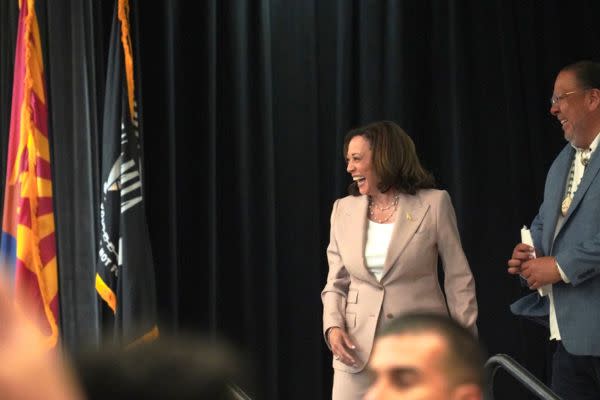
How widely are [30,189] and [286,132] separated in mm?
1643

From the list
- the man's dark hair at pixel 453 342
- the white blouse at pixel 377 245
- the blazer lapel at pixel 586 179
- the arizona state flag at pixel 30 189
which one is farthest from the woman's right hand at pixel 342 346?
the man's dark hair at pixel 453 342

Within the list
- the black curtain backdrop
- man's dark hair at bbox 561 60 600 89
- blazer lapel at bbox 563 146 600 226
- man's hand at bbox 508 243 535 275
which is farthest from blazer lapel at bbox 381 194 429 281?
the black curtain backdrop

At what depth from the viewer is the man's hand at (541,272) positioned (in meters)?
3.02

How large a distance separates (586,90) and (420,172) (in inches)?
27.8

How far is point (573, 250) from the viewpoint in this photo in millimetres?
2969

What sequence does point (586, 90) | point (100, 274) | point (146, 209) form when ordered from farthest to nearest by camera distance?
point (146, 209) → point (100, 274) → point (586, 90)

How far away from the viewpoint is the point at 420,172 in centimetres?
349

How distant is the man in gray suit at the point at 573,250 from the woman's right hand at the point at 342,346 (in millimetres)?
656

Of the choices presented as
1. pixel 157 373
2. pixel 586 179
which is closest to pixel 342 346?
pixel 586 179

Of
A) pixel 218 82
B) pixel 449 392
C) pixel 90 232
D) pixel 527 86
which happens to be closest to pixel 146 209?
pixel 90 232

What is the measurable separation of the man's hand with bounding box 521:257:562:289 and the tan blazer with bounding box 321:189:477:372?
0.92 feet

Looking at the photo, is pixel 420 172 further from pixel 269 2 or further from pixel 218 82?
pixel 269 2

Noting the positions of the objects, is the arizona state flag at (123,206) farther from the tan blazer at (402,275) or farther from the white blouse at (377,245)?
the white blouse at (377,245)

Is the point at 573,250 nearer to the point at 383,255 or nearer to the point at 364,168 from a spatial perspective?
the point at 383,255
